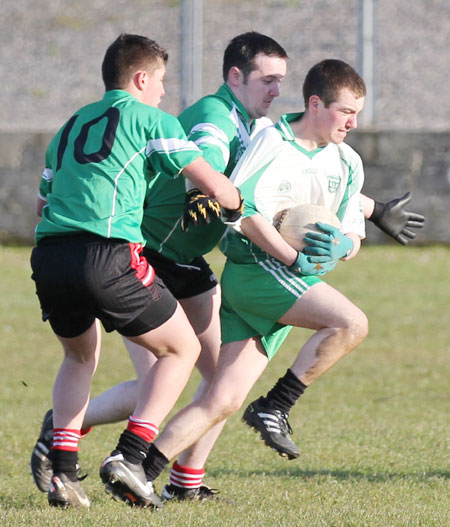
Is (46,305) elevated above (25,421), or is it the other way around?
(46,305)

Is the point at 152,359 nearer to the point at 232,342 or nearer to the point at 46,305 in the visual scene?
the point at 232,342

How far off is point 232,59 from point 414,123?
1339 cm

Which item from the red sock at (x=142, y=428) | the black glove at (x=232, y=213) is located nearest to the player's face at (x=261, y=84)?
the black glove at (x=232, y=213)

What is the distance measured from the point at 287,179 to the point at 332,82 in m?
0.48

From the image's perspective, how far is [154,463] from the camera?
473 cm

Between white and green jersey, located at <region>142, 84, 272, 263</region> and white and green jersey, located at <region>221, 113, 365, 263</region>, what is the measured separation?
0.13m

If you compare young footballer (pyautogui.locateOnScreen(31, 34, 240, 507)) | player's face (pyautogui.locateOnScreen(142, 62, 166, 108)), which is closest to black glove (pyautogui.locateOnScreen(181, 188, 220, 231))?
young footballer (pyautogui.locateOnScreen(31, 34, 240, 507))

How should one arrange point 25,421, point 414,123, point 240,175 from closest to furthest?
point 240,175 < point 25,421 < point 414,123

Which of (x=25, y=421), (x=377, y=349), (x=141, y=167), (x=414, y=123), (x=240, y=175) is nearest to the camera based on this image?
(x=141, y=167)

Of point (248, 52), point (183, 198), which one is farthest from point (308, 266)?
point (248, 52)

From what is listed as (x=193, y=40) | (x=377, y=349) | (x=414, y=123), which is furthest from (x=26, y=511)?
(x=414, y=123)

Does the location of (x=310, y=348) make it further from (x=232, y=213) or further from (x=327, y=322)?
(x=232, y=213)

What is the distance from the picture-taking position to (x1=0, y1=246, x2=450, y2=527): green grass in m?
4.65

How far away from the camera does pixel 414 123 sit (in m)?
18.1
